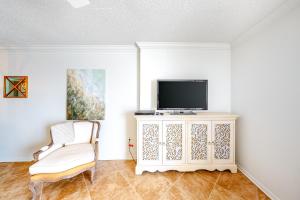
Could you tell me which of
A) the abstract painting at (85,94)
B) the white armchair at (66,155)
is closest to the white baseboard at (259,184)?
the white armchair at (66,155)

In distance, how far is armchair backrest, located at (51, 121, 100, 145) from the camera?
255 centimetres

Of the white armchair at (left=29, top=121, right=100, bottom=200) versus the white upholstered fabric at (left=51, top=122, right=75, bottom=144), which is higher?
the white upholstered fabric at (left=51, top=122, right=75, bottom=144)

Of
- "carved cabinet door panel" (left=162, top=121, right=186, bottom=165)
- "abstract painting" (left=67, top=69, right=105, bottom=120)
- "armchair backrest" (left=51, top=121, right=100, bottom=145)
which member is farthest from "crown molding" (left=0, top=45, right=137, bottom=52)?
"carved cabinet door panel" (left=162, top=121, right=186, bottom=165)

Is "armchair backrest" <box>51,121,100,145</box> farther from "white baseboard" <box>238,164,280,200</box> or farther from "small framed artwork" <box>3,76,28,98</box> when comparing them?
"white baseboard" <box>238,164,280,200</box>

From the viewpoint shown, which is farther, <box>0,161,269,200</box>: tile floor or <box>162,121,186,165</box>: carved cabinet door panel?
<box>162,121,186,165</box>: carved cabinet door panel

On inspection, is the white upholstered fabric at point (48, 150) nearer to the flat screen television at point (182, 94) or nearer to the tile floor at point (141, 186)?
the tile floor at point (141, 186)

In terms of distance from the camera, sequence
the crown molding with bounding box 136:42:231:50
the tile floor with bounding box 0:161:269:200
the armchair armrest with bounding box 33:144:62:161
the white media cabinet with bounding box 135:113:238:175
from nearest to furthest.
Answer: the tile floor with bounding box 0:161:269:200, the armchair armrest with bounding box 33:144:62:161, the white media cabinet with bounding box 135:113:238:175, the crown molding with bounding box 136:42:231:50

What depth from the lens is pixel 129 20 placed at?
1888mm

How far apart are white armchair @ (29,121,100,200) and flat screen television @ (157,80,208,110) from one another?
1.32 meters

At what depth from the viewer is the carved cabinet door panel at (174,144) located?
2350mm

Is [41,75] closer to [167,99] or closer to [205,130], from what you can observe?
[167,99]

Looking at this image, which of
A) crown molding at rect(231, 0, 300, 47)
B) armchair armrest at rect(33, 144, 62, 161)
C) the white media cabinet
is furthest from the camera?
the white media cabinet

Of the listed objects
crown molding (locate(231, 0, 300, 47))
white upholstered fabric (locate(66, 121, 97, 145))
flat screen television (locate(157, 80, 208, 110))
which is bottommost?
white upholstered fabric (locate(66, 121, 97, 145))

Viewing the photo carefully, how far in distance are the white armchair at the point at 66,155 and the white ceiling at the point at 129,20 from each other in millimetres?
1565
